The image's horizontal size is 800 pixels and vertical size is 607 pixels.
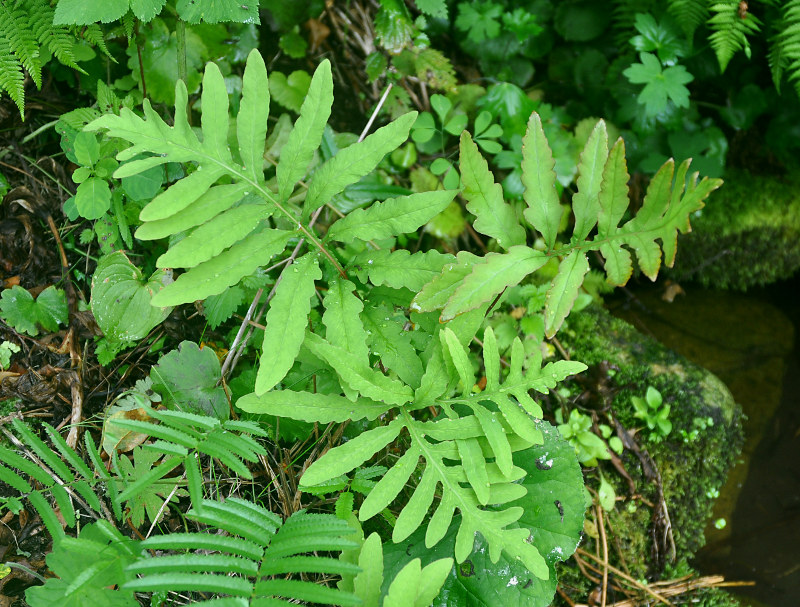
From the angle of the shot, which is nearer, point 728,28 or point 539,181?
point 539,181

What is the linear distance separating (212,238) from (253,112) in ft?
1.31

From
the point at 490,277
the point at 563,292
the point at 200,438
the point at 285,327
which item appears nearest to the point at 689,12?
the point at 563,292

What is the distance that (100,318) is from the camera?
2.12 meters

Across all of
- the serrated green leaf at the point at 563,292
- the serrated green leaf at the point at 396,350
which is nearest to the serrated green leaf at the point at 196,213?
the serrated green leaf at the point at 396,350

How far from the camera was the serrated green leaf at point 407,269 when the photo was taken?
1851mm

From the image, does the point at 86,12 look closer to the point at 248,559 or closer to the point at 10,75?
the point at 10,75

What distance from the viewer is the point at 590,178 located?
1783 mm

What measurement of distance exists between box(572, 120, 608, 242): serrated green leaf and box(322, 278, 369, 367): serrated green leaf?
765 millimetres

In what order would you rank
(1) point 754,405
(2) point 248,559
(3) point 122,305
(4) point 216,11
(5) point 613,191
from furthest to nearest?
(1) point 754,405 → (3) point 122,305 → (4) point 216,11 → (5) point 613,191 → (2) point 248,559

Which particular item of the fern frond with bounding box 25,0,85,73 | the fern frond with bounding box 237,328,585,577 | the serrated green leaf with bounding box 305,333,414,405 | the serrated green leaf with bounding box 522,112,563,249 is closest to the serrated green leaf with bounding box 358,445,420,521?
the fern frond with bounding box 237,328,585,577

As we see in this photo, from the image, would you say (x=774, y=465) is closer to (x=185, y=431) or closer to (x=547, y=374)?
(x=547, y=374)

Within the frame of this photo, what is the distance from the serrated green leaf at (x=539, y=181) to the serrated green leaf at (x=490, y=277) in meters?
0.11

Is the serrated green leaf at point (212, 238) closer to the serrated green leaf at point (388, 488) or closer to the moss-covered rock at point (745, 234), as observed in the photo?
the serrated green leaf at point (388, 488)

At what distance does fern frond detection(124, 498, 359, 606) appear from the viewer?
140 cm
